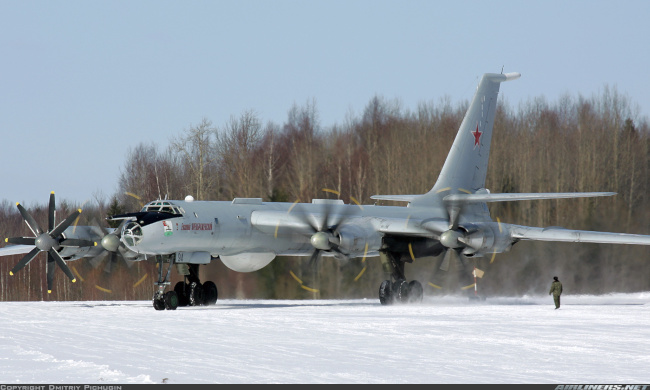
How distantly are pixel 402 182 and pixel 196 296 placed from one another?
2383 cm

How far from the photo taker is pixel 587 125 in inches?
1927

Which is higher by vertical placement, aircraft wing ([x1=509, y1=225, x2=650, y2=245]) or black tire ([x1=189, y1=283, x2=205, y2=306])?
aircraft wing ([x1=509, y1=225, x2=650, y2=245])

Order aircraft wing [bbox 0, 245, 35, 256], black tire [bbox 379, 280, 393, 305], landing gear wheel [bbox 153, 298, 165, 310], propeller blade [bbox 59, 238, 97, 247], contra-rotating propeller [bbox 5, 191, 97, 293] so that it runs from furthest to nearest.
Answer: aircraft wing [bbox 0, 245, 35, 256] < black tire [bbox 379, 280, 393, 305] < propeller blade [bbox 59, 238, 97, 247] < contra-rotating propeller [bbox 5, 191, 97, 293] < landing gear wheel [bbox 153, 298, 165, 310]

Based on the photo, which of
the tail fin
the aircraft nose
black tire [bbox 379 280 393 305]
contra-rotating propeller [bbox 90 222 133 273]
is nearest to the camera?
the aircraft nose

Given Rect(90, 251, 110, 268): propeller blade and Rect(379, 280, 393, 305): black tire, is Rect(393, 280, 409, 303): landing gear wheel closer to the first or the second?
Rect(379, 280, 393, 305): black tire

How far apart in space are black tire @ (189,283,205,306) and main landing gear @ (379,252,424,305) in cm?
516

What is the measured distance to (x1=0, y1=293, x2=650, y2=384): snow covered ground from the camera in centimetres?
924

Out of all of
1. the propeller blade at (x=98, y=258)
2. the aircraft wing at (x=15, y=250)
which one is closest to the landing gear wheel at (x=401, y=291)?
the propeller blade at (x=98, y=258)

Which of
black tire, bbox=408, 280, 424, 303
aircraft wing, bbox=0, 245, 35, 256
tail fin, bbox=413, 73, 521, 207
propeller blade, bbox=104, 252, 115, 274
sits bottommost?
black tire, bbox=408, 280, 424, 303

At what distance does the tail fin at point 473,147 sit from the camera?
27062mm

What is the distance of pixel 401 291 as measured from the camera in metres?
24.4

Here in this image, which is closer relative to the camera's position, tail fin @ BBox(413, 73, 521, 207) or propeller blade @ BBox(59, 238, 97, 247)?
propeller blade @ BBox(59, 238, 97, 247)

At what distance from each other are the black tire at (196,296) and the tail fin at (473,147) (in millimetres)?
7504

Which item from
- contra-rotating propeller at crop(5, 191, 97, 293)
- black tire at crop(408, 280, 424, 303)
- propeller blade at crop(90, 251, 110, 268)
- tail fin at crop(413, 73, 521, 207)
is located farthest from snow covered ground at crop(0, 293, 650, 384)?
tail fin at crop(413, 73, 521, 207)
